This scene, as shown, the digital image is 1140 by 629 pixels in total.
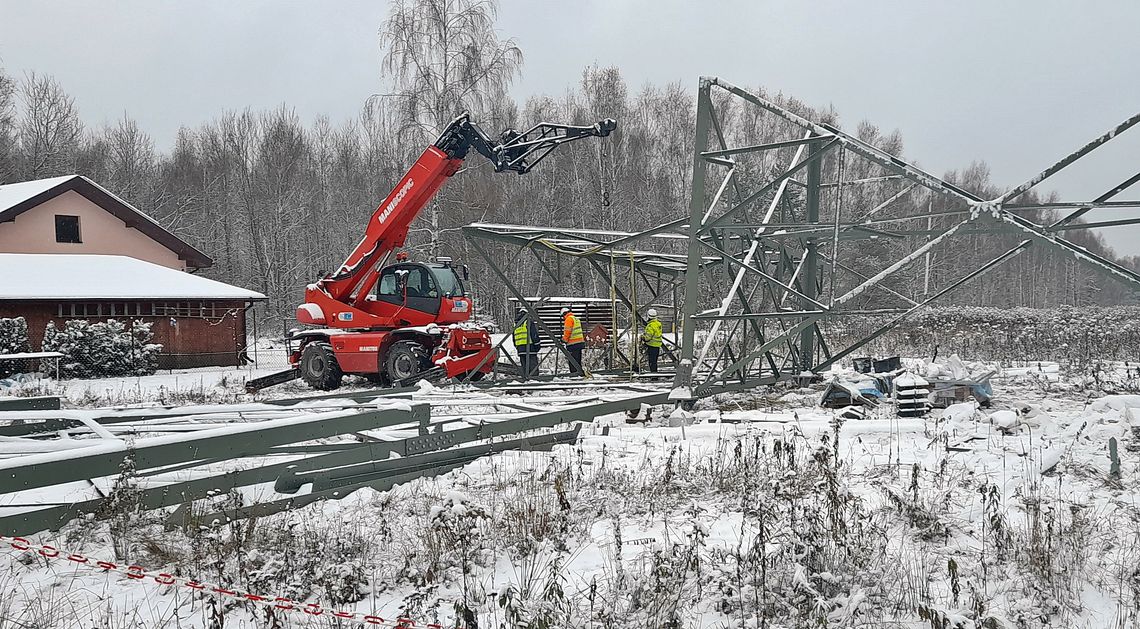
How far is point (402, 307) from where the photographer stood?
1491 cm

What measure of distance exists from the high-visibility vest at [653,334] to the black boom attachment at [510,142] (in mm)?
3841

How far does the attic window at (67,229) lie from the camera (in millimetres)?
25234

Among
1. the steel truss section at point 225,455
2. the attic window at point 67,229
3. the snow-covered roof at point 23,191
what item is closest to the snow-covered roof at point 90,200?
the snow-covered roof at point 23,191

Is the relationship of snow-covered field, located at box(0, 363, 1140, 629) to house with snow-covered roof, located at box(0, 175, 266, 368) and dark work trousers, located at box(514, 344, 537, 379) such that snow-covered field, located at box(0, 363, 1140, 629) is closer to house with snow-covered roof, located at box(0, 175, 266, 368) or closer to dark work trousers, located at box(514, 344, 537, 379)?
dark work trousers, located at box(514, 344, 537, 379)

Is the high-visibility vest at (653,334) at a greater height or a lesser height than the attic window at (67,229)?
lesser

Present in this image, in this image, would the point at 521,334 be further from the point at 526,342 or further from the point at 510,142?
the point at 510,142

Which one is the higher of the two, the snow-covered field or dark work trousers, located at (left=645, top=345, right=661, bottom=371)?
dark work trousers, located at (left=645, top=345, right=661, bottom=371)

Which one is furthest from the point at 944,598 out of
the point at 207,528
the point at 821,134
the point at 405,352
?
the point at 405,352

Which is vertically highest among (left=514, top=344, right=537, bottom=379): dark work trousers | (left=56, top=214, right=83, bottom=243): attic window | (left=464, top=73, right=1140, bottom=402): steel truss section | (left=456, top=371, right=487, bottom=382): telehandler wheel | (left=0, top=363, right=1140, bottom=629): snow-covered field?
(left=56, top=214, right=83, bottom=243): attic window

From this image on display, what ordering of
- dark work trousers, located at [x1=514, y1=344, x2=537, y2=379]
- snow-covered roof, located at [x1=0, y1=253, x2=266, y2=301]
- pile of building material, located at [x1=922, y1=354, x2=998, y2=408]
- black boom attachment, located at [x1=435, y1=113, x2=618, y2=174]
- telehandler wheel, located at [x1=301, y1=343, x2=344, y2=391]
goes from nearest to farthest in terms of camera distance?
pile of building material, located at [x1=922, y1=354, x2=998, y2=408] < black boom attachment, located at [x1=435, y1=113, x2=618, y2=174] < dark work trousers, located at [x1=514, y1=344, x2=537, y2=379] < telehandler wheel, located at [x1=301, y1=343, x2=344, y2=391] < snow-covered roof, located at [x1=0, y1=253, x2=266, y2=301]

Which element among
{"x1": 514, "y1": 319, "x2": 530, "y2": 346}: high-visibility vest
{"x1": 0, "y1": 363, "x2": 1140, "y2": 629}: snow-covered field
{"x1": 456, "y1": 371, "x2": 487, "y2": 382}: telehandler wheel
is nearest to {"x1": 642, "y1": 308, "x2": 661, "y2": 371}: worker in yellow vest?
{"x1": 514, "y1": 319, "x2": 530, "y2": 346}: high-visibility vest

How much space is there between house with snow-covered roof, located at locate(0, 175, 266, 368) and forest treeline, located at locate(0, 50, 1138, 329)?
7.07 m

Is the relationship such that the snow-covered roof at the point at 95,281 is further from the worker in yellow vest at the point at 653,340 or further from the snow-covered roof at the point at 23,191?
the worker in yellow vest at the point at 653,340

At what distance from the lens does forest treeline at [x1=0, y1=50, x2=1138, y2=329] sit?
34531 mm
